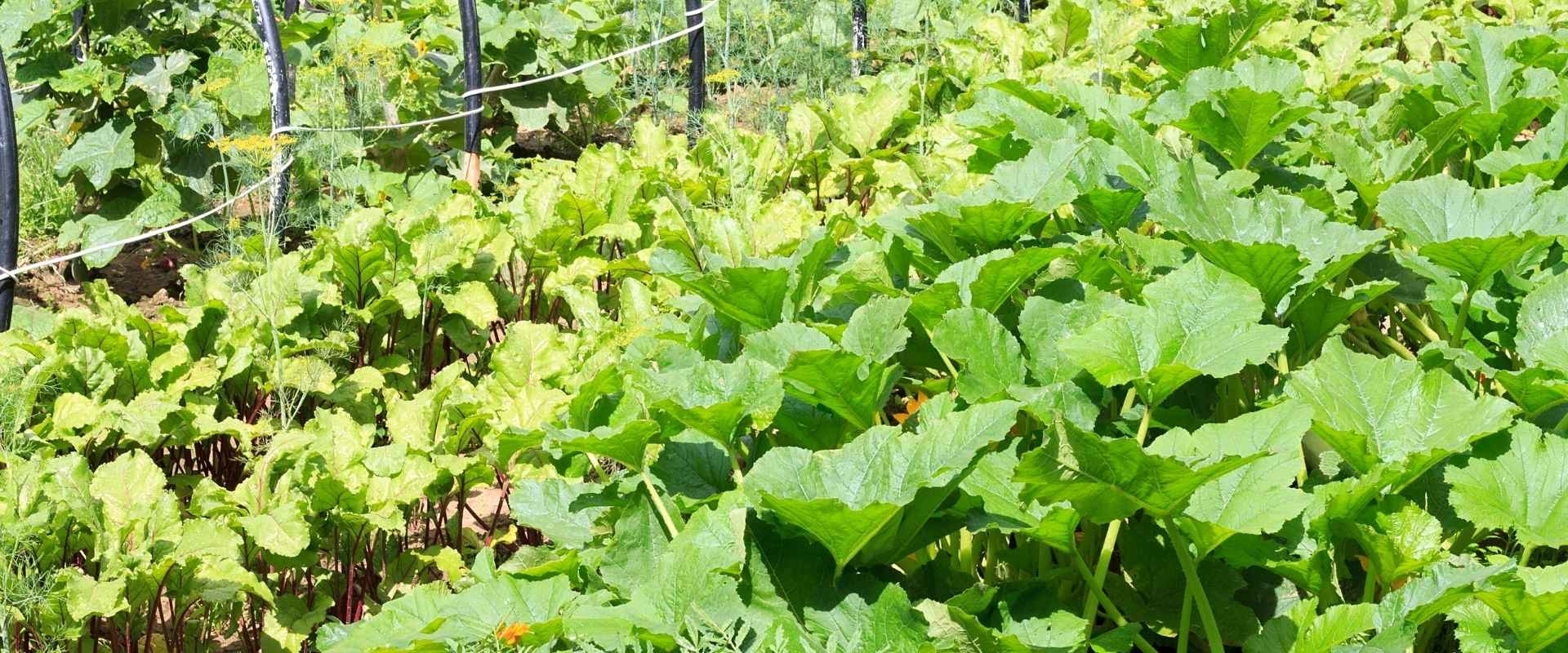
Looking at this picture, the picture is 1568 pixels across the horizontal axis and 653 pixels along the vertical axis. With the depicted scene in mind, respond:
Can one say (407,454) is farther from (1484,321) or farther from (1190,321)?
(1484,321)

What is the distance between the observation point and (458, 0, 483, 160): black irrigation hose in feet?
16.3

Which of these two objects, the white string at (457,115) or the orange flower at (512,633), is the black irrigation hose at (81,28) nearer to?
the white string at (457,115)

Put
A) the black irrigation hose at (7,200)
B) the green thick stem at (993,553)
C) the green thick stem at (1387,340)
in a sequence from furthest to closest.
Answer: the black irrigation hose at (7,200), the green thick stem at (1387,340), the green thick stem at (993,553)

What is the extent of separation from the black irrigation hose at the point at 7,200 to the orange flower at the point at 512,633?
2779 millimetres

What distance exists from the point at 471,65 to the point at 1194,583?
13.5ft

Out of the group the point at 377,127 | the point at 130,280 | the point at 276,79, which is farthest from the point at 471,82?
Result: the point at 130,280

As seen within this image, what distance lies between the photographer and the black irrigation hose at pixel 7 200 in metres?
3.60

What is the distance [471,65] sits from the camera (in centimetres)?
511

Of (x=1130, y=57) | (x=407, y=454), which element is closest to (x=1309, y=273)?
(x=407, y=454)

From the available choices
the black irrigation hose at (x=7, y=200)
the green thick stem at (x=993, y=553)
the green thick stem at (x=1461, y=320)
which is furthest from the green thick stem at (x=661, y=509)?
the black irrigation hose at (x=7, y=200)

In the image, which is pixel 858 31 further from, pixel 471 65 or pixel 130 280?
pixel 130 280

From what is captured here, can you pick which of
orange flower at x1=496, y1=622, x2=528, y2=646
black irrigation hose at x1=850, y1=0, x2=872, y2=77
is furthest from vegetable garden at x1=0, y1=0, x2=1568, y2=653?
black irrigation hose at x1=850, y1=0, x2=872, y2=77

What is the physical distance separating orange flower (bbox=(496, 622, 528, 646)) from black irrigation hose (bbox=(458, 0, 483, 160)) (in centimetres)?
381

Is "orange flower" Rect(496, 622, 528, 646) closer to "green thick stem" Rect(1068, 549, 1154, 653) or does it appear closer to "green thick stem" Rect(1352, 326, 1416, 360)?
"green thick stem" Rect(1068, 549, 1154, 653)
